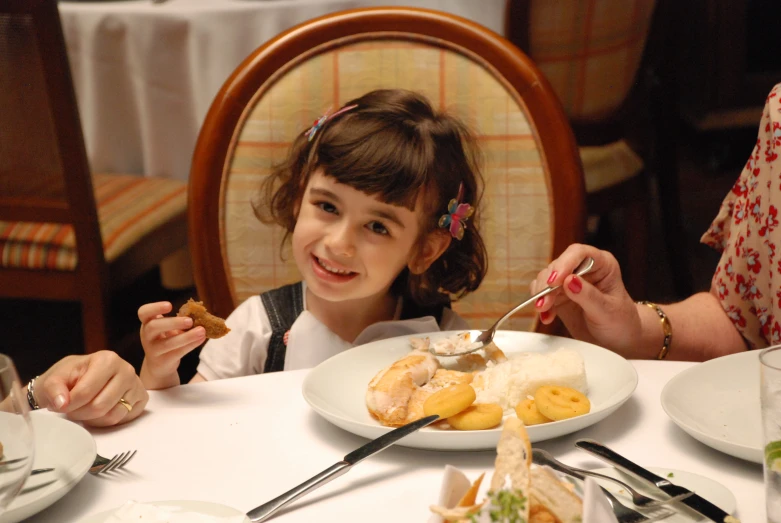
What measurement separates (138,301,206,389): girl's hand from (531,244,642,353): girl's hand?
1.56 ft

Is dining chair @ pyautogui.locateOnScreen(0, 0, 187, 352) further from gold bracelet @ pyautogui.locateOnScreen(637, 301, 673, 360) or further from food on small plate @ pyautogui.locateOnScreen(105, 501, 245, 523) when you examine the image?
food on small plate @ pyautogui.locateOnScreen(105, 501, 245, 523)

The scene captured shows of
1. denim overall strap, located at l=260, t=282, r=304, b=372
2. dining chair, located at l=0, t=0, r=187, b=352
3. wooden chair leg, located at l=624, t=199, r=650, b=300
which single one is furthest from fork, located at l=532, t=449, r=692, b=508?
wooden chair leg, located at l=624, t=199, r=650, b=300

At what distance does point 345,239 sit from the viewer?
133 centimetres

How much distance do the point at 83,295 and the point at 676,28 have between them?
3.51 m

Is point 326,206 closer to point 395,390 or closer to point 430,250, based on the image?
point 430,250

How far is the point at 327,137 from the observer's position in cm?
144

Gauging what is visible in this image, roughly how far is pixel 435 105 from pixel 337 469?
0.96 m

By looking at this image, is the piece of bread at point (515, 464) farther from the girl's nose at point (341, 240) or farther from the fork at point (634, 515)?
the girl's nose at point (341, 240)

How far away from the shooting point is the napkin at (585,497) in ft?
1.90

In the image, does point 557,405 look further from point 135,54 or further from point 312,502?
point 135,54

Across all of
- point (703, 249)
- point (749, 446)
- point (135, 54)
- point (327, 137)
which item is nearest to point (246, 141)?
point (327, 137)

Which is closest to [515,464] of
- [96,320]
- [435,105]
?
[435,105]

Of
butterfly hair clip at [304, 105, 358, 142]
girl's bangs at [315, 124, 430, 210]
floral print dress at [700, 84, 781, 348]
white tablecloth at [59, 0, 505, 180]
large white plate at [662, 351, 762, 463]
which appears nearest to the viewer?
large white plate at [662, 351, 762, 463]

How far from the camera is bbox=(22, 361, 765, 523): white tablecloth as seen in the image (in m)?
0.77
